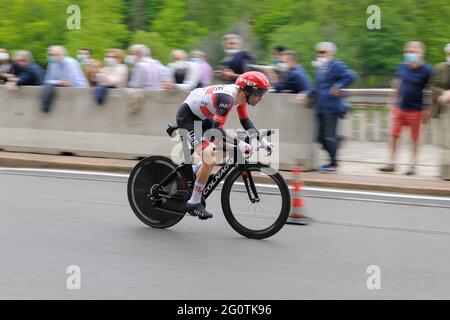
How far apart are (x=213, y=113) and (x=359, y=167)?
207 inches

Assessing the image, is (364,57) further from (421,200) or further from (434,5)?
(421,200)

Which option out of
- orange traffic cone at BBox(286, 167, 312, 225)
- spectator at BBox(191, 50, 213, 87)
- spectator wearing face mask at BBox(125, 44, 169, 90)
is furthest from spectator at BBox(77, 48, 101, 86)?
orange traffic cone at BBox(286, 167, 312, 225)

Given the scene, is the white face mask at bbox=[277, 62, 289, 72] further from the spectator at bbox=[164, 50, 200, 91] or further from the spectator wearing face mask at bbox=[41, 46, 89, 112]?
the spectator wearing face mask at bbox=[41, 46, 89, 112]

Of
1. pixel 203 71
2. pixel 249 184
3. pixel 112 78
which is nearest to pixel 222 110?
pixel 249 184

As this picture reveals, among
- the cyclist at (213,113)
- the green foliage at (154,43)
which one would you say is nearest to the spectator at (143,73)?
the cyclist at (213,113)

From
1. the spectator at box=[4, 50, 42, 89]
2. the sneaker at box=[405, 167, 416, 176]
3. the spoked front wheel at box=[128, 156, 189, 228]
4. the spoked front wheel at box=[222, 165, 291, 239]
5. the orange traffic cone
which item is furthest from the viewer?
the spectator at box=[4, 50, 42, 89]

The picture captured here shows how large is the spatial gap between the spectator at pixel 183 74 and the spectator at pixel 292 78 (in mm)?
1335

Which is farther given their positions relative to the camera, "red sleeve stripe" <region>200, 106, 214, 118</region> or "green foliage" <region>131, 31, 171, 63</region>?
"green foliage" <region>131, 31, 171, 63</region>

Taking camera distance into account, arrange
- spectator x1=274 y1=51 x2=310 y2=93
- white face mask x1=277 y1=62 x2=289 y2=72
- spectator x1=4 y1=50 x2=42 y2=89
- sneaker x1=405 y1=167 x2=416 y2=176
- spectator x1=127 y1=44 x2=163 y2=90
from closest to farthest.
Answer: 1. sneaker x1=405 y1=167 x2=416 y2=176
2. spectator x1=274 y1=51 x2=310 y2=93
3. white face mask x1=277 y1=62 x2=289 y2=72
4. spectator x1=127 y1=44 x2=163 y2=90
5. spectator x1=4 y1=50 x2=42 y2=89

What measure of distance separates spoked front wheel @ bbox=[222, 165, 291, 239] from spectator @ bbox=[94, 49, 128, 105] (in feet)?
18.5

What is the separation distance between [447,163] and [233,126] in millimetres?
3151

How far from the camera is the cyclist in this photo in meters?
7.68

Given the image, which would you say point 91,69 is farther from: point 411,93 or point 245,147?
point 245,147
